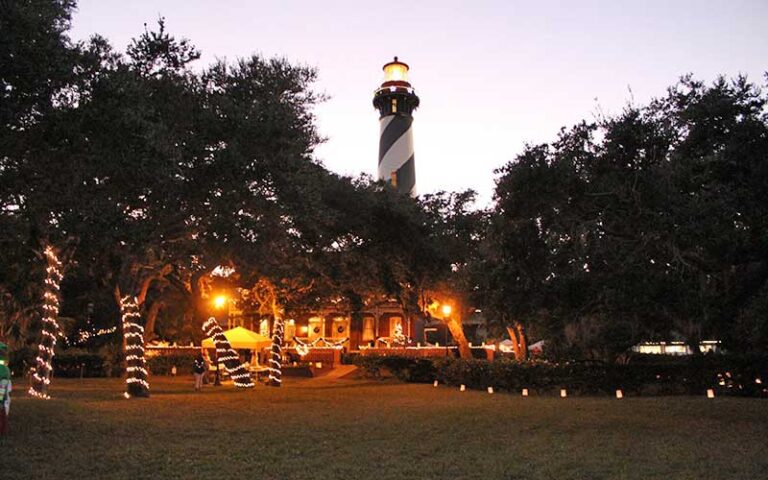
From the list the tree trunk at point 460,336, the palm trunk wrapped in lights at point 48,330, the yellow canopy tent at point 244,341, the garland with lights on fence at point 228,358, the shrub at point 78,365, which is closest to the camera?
the palm trunk wrapped in lights at point 48,330

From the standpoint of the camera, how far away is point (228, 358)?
26109mm

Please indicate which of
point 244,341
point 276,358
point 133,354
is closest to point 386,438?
point 133,354

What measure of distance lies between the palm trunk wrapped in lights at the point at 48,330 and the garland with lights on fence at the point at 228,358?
652cm

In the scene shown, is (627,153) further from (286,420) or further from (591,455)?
(286,420)

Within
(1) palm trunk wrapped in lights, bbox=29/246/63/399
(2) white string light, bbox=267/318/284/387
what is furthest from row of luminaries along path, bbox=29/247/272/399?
(2) white string light, bbox=267/318/284/387

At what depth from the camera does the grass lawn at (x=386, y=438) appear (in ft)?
29.6

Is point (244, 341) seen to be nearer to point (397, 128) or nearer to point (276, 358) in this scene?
point (276, 358)

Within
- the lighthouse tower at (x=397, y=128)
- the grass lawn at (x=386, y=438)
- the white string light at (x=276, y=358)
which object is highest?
the lighthouse tower at (x=397, y=128)

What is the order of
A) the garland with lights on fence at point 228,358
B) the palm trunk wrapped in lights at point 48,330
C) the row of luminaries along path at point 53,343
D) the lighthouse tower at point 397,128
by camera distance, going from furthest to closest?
the lighthouse tower at point 397,128, the garland with lights on fence at point 228,358, the row of luminaries along path at point 53,343, the palm trunk wrapped in lights at point 48,330

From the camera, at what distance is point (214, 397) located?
69.4 ft

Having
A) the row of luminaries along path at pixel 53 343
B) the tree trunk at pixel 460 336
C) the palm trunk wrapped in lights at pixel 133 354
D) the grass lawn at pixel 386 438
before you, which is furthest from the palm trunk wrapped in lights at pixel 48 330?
the tree trunk at pixel 460 336

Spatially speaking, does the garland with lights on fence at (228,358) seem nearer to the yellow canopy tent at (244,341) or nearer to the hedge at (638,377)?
the yellow canopy tent at (244,341)

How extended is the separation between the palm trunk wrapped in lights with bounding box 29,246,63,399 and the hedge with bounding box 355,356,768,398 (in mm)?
15131

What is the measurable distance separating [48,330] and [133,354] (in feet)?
9.48
